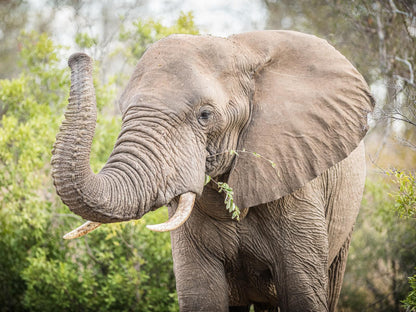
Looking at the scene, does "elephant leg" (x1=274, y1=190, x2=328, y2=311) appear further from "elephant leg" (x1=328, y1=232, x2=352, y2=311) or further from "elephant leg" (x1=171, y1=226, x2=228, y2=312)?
"elephant leg" (x1=328, y1=232, x2=352, y2=311)

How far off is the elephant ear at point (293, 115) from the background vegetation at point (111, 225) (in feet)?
5.66

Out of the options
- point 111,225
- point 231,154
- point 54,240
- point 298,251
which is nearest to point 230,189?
point 231,154

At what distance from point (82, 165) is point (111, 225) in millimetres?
3078

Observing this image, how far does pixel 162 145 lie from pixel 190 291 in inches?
47.9

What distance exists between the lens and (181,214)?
3.22 m

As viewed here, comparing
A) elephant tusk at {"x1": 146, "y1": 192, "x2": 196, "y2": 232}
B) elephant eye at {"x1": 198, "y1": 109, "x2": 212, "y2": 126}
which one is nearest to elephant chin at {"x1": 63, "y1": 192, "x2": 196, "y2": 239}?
elephant tusk at {"x1": 146, "y1": 192, "x2": 196, "y2": 232}

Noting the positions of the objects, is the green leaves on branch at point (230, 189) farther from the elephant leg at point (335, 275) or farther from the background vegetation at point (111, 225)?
the background vegetation at point (111, 225)

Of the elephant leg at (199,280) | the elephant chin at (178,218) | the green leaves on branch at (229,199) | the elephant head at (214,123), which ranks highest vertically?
the elephant head at (214,123)

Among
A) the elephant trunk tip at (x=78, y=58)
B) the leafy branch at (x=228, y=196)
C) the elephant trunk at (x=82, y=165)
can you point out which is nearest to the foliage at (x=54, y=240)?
the leafy branch at (x=228, y=196)

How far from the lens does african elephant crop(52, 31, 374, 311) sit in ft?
10.1

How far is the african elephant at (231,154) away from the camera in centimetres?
307

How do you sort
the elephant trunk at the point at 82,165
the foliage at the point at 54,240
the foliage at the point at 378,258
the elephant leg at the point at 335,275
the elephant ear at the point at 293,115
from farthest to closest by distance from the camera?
the foliage at the point at 378,258, the foliage at the point at 54,240, the elephant leg at the point at 335,275, the elephant ear at the point at 293,115, the elephant trunk at the point at 82,165

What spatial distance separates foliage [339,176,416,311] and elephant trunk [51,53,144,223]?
4342 millimetres

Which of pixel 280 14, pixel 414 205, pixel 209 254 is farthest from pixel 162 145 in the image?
pixel 280 14
